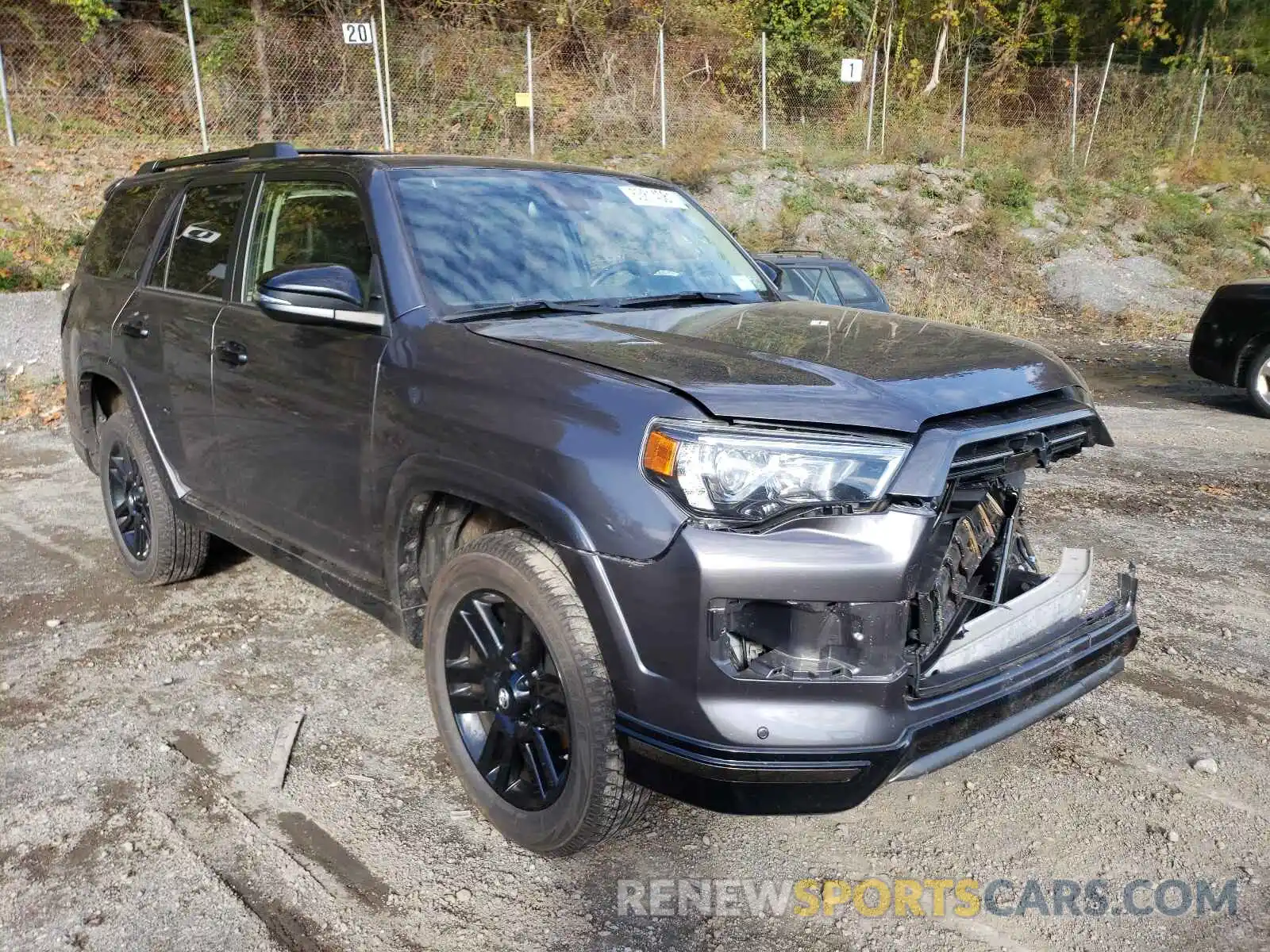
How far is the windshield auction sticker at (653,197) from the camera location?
407 cm

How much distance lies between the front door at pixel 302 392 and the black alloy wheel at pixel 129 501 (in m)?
1.04

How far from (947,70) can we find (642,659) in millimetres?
24390

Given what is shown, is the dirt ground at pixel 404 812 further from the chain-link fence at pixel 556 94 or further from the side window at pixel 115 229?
the chain-link fence at pixel 556 94

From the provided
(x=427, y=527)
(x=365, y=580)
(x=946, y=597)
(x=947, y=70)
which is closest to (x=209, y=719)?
(x=365, y=580)

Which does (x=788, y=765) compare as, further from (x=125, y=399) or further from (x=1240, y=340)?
(x=1240, y=340)

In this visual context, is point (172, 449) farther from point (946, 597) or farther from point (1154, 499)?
point (1154, 499)

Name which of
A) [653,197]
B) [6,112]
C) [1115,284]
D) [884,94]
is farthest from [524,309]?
[884,94]

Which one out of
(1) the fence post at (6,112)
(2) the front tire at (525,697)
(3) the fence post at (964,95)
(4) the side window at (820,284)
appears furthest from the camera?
(3) the fence post at (964,95)

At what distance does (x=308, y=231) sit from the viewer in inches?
148

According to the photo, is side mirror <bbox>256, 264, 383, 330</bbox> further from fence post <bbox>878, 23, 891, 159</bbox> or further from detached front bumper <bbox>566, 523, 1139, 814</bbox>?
fence post <bbox>878, 23, 891, 159</bbox>

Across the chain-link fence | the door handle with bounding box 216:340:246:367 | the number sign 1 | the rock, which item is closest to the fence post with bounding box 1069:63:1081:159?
the chain-link fence

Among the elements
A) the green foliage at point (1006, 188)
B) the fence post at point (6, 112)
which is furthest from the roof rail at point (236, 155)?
the green foliage at point (1006, 188)

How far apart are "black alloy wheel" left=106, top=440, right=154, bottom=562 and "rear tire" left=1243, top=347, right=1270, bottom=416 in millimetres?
8852

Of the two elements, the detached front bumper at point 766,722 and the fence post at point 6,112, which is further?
the fence post at point 6,112
